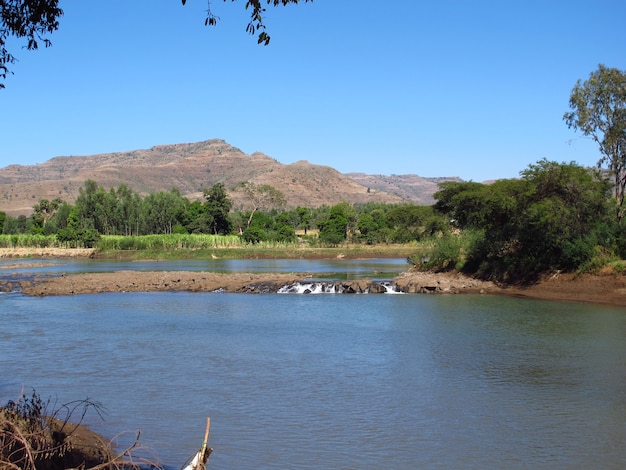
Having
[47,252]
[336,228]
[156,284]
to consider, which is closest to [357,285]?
[156,284]

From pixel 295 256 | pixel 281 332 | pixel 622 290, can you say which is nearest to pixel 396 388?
pixel 281 332

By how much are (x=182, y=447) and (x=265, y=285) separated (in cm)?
2545

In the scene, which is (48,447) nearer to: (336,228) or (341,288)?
(341,288)

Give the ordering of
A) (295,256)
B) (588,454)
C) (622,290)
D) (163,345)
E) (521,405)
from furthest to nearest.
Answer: (295,256) → (622,290) → (163,345) → (521,405) → (588,454)

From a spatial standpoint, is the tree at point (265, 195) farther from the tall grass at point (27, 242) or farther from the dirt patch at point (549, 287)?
the dirt patch at point (549, 287)

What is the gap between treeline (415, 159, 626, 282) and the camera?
1185 inches

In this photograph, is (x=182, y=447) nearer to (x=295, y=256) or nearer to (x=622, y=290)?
(x=622, y=290)

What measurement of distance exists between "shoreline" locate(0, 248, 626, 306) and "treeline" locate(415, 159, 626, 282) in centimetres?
90

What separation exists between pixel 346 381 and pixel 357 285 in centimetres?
1990

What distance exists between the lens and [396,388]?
543 inches

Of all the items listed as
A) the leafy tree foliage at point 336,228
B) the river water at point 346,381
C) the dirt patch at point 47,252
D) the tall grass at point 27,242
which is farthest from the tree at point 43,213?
the river water at point 346,381

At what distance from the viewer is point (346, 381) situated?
47.1ft

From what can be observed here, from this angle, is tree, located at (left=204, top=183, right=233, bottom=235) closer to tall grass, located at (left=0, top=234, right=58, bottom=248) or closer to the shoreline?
tall grass, located at (left=0, top=234, right=58, bottom=248)

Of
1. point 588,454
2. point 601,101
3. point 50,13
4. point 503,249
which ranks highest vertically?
point 601,101
